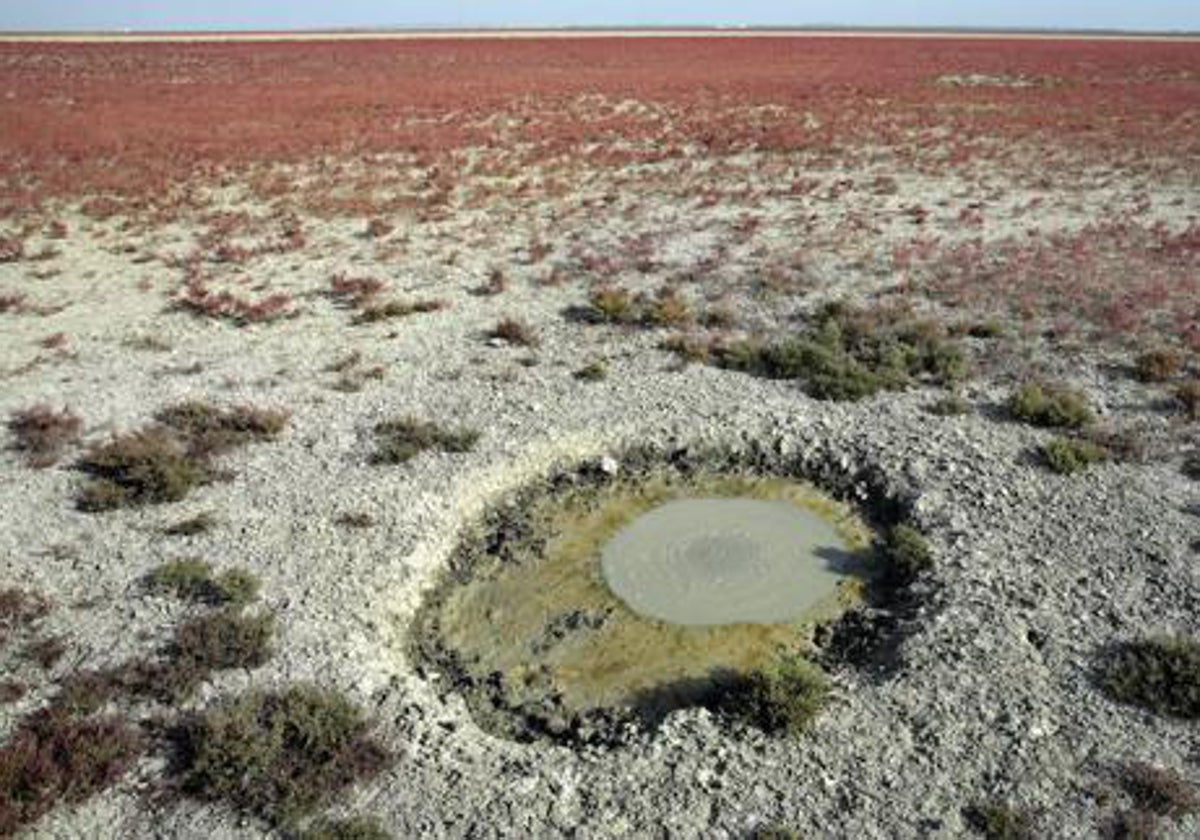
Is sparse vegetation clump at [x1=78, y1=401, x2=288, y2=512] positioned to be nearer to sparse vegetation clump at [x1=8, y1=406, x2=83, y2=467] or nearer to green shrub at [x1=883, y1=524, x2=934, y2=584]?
sparse vegetation clump at [x1=8, y1=406, x2=83, y2=467]

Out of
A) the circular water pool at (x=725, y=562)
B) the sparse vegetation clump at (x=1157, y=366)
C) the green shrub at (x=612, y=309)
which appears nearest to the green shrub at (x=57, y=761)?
the circular water pool at (x=725, y=562)

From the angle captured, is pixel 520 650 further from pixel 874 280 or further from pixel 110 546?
pixel 874 280

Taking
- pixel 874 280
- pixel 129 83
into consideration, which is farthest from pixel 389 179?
pixel 129 83

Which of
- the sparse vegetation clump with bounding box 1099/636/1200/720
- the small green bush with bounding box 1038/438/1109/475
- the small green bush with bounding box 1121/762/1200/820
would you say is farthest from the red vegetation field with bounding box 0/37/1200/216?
the small green bush with bounding box 1121/762/1200/820

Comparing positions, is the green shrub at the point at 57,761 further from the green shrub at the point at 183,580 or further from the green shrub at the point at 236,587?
the green shrub at the point at 183,580

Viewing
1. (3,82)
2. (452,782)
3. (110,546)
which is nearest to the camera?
(452,782)

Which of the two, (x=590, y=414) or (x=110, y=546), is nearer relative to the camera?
(x=110, y=546)

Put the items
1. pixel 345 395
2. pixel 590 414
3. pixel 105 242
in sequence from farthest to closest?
pixel 105 242 → pixel 345 395 → pixel 590 414
